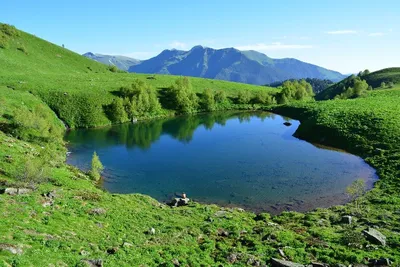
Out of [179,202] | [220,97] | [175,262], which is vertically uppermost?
[220,97]

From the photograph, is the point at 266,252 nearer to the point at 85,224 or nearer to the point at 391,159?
the point at 85,224

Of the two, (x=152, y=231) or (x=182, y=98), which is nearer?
(x=152, y=231)

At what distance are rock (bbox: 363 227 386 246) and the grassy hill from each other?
82502 mm

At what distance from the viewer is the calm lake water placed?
1801 inches

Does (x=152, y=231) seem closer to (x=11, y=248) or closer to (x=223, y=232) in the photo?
(x=223, y=232)

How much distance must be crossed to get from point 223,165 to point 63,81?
79517 mm

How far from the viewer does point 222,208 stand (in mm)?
39844

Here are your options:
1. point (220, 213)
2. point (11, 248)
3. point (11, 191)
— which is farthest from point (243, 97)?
point (11, 248)

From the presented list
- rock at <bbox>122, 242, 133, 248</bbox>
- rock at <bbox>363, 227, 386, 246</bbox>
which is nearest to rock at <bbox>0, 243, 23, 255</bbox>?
rock at <bbox>122, 242, 133, 248</bbox>

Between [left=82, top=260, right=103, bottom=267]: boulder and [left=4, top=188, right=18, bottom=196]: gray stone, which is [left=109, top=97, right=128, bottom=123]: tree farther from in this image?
[left=82, top=260, right=103, bottom=267]: boulder

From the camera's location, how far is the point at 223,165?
197ft

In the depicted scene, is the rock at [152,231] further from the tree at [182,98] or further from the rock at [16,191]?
the tree at [182,98]

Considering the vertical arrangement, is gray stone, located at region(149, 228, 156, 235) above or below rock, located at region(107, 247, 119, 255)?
below

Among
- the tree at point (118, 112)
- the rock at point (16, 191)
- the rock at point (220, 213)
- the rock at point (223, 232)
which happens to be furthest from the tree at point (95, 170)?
the tree at point (118, 112)
